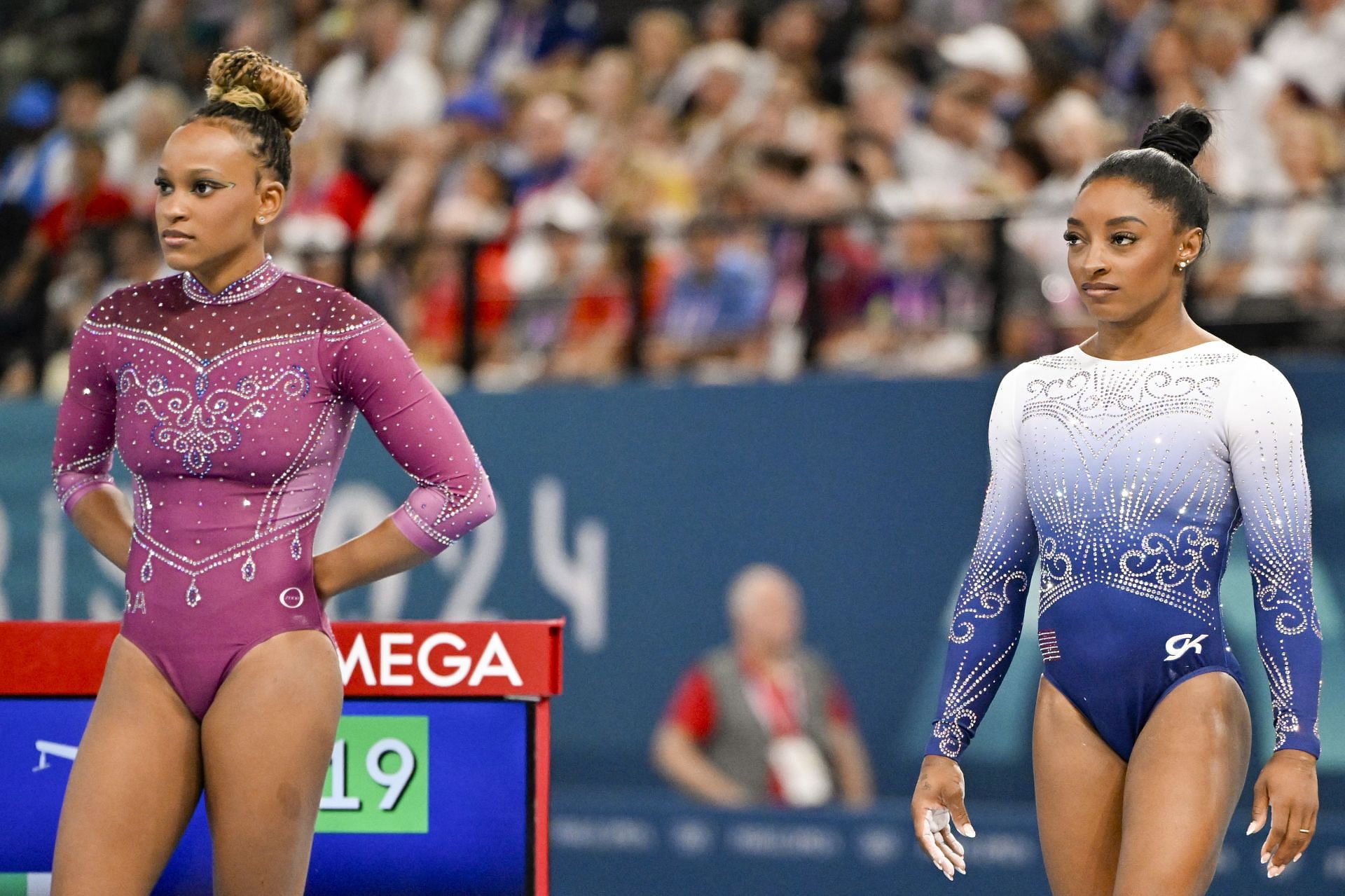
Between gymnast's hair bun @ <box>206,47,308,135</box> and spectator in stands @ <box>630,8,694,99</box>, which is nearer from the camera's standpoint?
gymnast's hair bun @ <box>206,47,308,135</box>

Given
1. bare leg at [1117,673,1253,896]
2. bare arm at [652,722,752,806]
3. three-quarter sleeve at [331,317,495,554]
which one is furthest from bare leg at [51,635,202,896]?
bare arm at [652,722,752,806]

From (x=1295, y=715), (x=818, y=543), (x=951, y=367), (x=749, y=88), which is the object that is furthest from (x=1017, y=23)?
(x=1295, y=715)

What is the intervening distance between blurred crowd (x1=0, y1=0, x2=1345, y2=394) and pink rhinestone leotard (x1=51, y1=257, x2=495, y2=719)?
4129mm

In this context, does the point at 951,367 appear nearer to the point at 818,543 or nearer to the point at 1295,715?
the point at 818,543

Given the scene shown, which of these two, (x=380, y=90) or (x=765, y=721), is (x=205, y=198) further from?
(x=380, y=90)

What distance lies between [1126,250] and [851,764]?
4.59 meters

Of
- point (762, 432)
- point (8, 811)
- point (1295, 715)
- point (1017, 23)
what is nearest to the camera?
point (1295, 715)

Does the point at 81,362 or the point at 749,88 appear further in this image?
the point at 749,88

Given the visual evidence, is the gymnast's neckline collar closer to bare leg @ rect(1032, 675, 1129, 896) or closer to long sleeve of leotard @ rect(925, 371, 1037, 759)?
long sleeve of leotard @ rect(925, 371, 1037, 759)

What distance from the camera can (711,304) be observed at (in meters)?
7.73

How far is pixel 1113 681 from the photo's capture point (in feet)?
10.7

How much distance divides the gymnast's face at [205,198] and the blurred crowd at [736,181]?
4.22 meters

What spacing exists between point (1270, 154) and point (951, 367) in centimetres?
150

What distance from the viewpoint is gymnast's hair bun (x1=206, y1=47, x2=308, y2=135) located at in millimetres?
3537
